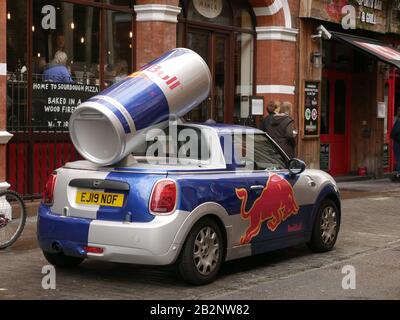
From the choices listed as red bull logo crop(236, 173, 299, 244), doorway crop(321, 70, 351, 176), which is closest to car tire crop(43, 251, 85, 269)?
red bull logo crop(236, 173, 299, 244)

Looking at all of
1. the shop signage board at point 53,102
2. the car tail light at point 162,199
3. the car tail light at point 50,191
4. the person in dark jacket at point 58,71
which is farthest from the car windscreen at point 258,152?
the person in dark jacket at point 58,71

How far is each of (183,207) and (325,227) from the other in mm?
2779

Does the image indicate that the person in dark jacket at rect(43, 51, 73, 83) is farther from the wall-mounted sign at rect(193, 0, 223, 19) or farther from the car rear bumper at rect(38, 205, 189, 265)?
the car rear bumper at rect(38, 205, 189, 265)

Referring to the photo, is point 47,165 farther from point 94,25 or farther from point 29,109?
point 94,25

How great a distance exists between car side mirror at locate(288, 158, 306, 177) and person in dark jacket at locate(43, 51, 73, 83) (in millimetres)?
5118

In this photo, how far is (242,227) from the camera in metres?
7.34

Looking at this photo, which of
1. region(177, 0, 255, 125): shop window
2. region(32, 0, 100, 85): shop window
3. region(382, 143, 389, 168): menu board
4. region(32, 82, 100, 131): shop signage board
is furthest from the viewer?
region(382, 143, 389, 168): menu board

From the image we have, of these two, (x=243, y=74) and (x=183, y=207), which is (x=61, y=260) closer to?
(x=183, y=207)

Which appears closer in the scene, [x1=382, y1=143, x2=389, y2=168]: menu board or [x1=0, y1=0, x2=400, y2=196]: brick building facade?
[x1=0, y1=0, x2=400, y2=196]: brick building facade

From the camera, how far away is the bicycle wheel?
8.72 m

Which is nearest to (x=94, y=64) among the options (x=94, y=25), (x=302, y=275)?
(x=94, y=25)

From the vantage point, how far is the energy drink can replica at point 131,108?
7.00 meters

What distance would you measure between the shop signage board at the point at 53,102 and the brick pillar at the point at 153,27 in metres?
1.55

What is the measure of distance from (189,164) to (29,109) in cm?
500
